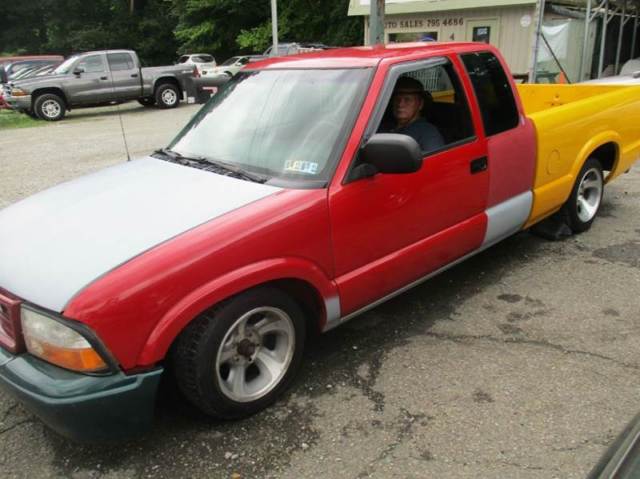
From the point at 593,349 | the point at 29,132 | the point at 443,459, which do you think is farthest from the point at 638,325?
the point at 29,132

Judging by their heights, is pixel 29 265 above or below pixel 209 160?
below

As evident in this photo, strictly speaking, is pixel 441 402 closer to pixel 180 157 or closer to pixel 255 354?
pixel 255 354

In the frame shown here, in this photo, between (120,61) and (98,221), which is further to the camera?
(120,61)

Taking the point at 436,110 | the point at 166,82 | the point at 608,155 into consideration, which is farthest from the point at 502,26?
the point at 436,110

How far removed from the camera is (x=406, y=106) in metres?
3.65

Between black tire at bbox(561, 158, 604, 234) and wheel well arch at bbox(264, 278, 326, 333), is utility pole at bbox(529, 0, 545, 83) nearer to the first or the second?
black tire at bbox(561, 158, 604, 234)

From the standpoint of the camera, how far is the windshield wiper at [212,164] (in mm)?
2994

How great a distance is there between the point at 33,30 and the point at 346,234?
55.2 m

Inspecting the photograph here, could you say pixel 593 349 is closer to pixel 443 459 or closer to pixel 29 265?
pixel 443 459

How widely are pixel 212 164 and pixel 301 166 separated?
22.5 inches

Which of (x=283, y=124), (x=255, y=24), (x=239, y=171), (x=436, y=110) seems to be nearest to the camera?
(x=239, y=171)

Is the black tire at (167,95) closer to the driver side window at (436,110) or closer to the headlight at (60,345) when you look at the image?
the driver side window at (436,110)

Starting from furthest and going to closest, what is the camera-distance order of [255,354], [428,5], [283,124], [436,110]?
[428,5], [436,110], [283,124], [255,354]

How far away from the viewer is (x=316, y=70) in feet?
11.0
